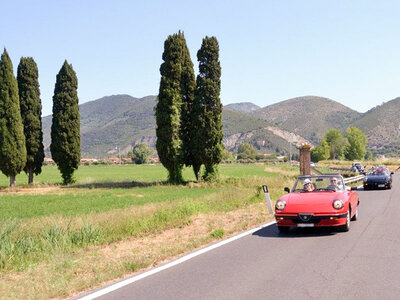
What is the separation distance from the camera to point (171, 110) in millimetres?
38438

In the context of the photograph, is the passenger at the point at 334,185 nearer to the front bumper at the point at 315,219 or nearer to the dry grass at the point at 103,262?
the front bumper at the point at 315,219

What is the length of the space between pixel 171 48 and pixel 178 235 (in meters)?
29.8

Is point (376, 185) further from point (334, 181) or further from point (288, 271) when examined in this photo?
point (288, 271)

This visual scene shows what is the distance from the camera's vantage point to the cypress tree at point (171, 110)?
38250 millimetres

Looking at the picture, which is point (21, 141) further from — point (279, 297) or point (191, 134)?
point (279, 297)

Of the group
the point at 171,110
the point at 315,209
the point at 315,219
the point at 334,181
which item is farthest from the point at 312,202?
the point at 171,110

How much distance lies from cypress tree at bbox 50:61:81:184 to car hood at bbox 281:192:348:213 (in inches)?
1256

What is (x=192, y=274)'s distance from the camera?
725 cm

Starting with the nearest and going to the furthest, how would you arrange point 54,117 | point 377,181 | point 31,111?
point 377,181 → point 31,111 → point 54,117

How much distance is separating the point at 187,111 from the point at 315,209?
29.6m

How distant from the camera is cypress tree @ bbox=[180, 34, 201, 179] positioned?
3912cm

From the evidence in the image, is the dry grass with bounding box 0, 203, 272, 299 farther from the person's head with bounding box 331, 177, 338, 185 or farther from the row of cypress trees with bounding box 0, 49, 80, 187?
the row of cypress trees with bounding box 0, 49, 80, 187

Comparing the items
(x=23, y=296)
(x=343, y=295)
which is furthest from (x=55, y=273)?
(x=343, y=295)

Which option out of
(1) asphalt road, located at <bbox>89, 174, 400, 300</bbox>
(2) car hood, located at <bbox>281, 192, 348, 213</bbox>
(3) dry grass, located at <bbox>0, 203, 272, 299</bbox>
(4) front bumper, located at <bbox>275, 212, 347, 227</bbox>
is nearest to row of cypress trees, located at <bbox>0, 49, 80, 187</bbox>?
(3) dry grass, located at <bbox>0, 203, 272, 299</bbox>
